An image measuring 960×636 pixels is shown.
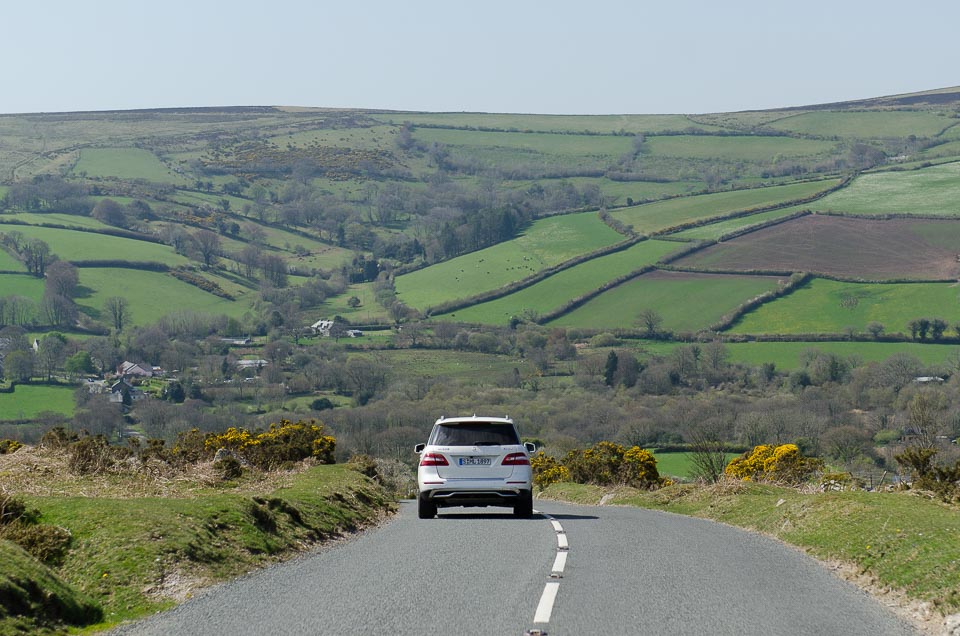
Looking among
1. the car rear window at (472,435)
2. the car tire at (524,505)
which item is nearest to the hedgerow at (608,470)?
the car tire at (524,505)

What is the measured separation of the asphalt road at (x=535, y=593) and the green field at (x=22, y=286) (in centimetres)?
13849

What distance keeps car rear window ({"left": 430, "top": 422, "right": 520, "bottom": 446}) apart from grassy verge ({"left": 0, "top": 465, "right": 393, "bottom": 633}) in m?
2.56

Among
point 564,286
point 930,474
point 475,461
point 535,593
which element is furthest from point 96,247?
point 535,593

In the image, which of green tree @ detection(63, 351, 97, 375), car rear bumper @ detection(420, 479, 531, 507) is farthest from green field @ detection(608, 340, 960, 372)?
car rear bumper @ detection(420, 479, 531, 507)

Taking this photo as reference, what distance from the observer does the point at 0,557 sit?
11.2 meters

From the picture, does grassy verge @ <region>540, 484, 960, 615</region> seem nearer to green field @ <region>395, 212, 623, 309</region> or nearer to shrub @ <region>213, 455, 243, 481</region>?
shrub @ <region>213, 455, 243, 481</region>

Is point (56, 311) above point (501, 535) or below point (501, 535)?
below

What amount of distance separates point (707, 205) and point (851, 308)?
5617 centimetres

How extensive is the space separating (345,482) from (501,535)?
9.36m

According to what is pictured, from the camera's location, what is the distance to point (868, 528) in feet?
57.3

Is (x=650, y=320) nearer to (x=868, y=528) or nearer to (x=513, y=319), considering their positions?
(x=513, y=319)

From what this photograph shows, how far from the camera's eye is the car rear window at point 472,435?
→ 22.4 metres

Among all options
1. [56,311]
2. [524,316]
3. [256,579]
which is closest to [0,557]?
[256,579]

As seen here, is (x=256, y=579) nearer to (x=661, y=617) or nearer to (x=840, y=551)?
(x=661, y=617)
